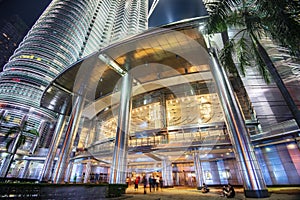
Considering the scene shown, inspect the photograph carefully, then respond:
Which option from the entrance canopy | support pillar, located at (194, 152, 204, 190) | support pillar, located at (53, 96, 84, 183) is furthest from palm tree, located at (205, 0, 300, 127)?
support pillar, located at (53, 96, 84, 183)

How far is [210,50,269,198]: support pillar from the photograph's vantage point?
26.1 feet

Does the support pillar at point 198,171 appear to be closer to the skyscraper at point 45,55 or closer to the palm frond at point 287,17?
the palm frond at point 287,17

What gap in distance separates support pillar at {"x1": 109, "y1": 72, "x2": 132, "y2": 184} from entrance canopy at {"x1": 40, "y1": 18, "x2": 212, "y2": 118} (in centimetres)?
272

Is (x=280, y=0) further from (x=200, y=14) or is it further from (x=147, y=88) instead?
(x=147, y=88)

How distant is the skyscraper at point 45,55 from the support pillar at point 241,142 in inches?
1603

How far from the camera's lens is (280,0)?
5.65 meters

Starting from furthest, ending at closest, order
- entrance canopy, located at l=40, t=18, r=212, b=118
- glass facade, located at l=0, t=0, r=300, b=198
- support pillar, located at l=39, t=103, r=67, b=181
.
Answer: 1. support pillar, located at l=39, t=103, r=67, b=181
2. entrance canopy, located at l=40, t=18, r=212, b=118
3. glass facade, located at l=0, t=0, r=300, b=198

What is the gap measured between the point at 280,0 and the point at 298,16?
1238 millimetres

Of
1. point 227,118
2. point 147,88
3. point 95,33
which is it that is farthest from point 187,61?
point 95,33

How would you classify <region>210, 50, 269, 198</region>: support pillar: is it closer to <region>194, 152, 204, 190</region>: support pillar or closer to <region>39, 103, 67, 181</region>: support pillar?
<region>194, 152, 204, 190</region>: support pillar

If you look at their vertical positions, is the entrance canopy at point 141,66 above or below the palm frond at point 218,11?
above

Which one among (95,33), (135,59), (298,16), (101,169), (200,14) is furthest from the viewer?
(95,33)

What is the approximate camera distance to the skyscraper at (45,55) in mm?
34375

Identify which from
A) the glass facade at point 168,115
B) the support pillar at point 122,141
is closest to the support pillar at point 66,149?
the glass facade at point 168,115
